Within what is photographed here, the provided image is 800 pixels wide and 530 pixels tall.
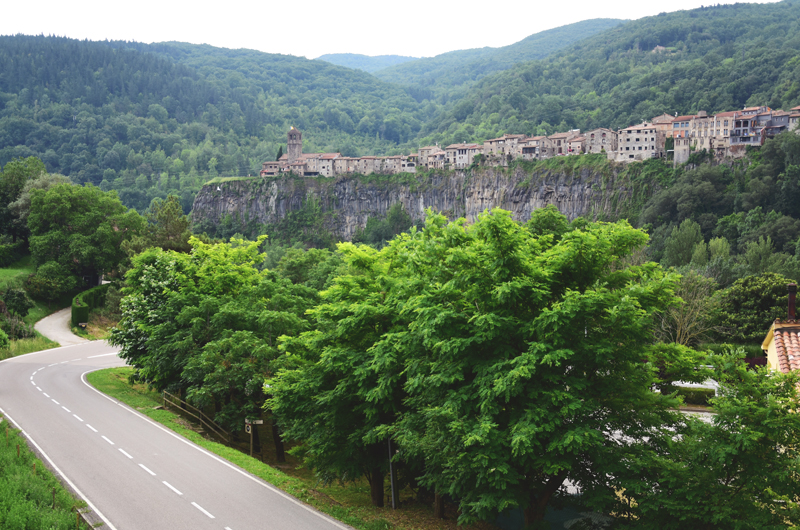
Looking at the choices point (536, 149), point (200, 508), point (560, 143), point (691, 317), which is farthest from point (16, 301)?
point (560, 143)

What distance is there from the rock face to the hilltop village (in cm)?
453

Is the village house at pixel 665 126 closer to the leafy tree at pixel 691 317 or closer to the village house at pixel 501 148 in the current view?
the village house at pixel 501 148

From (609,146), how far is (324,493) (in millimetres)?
114340

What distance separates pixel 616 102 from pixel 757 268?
113332mm

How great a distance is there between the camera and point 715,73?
154875 mm

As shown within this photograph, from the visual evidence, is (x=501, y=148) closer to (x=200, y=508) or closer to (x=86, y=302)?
(x=86, y=302)

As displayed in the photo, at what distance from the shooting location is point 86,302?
57.2m

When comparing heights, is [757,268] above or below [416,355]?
below

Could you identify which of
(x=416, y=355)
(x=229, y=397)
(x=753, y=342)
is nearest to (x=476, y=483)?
(x=416, y=355)

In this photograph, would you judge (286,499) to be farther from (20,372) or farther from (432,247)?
(20,372)

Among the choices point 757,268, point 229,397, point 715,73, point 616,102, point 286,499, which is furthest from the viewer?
point 616,102

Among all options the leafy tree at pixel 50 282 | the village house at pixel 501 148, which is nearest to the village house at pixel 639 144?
the village house at pixel 501 148

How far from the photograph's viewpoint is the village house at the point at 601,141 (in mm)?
121312

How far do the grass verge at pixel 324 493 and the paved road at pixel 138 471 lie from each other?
42 cm
